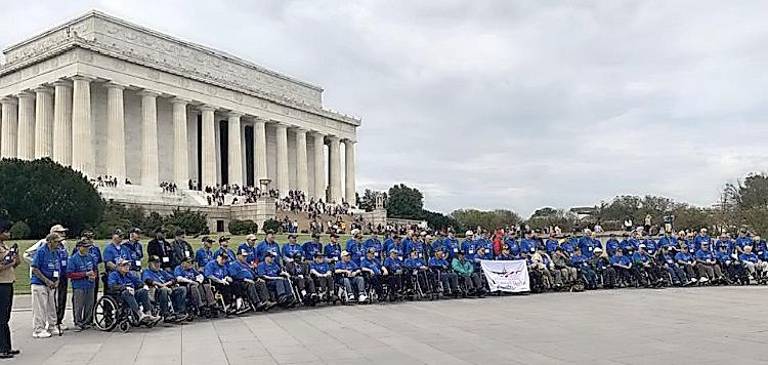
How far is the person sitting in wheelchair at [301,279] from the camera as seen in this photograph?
1931cm

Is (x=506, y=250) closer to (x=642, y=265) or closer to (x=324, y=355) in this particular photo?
(x=642, y=265)

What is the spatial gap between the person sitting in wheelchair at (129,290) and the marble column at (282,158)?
216 ft

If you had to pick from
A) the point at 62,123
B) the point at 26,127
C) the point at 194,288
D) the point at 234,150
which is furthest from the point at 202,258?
the point at 234,150

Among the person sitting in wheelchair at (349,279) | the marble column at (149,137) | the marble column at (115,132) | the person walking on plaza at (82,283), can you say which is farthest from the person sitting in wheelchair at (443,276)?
the marble column at (149,137)

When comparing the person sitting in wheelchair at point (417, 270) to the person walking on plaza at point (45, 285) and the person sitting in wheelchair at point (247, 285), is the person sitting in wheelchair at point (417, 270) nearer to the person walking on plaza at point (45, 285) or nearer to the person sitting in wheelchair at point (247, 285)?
the person sitting in wheelchair at point (247, 285)

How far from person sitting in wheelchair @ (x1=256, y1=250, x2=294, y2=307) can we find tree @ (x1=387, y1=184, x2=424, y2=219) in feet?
263

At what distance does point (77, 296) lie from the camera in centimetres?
1513

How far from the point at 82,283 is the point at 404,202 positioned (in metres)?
89.7

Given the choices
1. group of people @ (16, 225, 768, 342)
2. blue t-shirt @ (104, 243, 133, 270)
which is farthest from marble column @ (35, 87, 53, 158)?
blue t-shirt @ (104, 243, 133, 270)

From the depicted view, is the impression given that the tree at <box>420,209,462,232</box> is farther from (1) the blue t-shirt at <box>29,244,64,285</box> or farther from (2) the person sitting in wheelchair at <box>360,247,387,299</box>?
(1) the blue t-shirt at <box>29,244,64,285</box>

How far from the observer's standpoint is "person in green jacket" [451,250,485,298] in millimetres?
22234

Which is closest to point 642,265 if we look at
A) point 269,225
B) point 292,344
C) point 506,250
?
point 506,250

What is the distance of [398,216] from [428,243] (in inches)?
3093

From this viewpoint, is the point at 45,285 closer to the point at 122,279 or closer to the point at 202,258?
the point at 122,279
